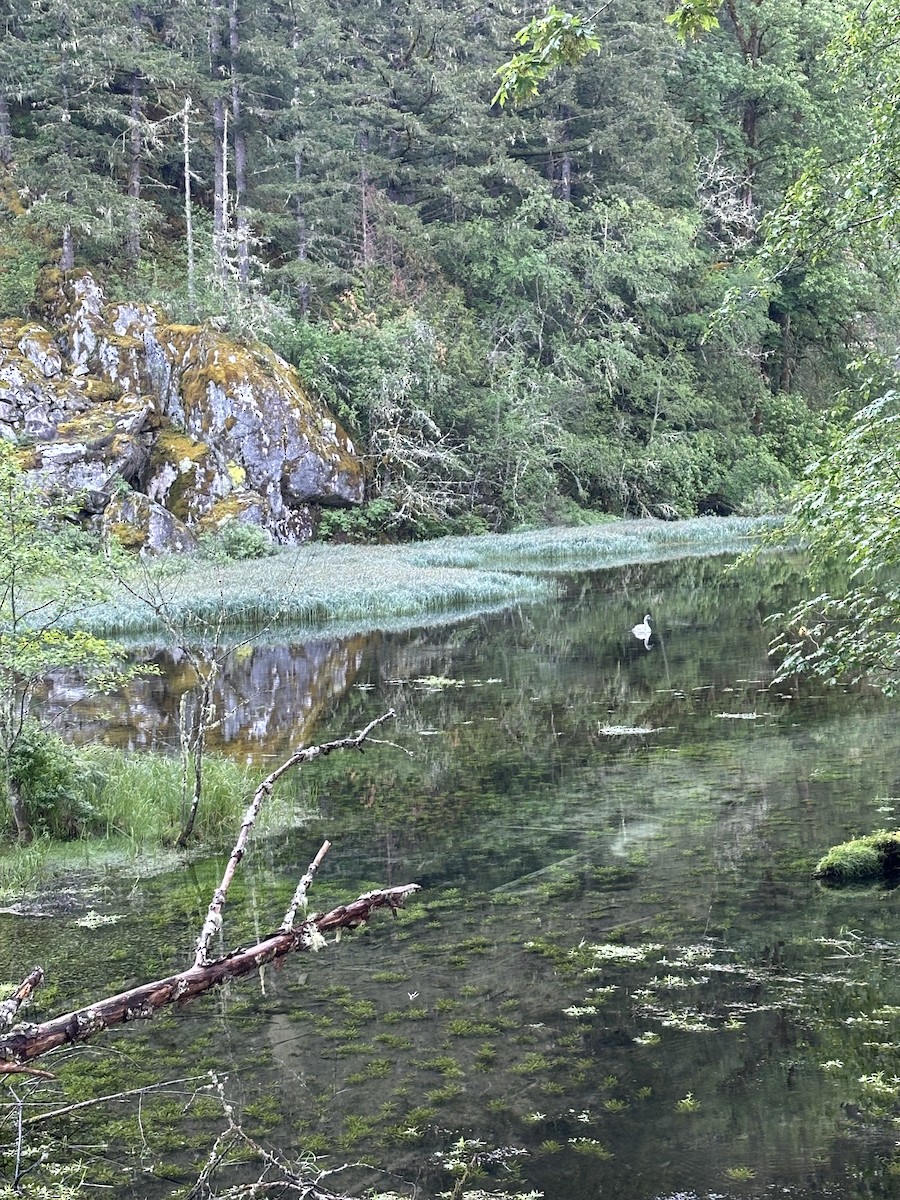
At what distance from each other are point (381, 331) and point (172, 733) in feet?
74.0

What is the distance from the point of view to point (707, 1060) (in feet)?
16.2

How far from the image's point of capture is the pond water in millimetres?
4363

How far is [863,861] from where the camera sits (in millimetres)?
7051

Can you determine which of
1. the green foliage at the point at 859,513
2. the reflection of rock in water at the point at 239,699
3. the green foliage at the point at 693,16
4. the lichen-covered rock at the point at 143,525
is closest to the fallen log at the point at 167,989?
the green foliage at the point at 693,16

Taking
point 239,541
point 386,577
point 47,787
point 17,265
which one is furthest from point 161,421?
point 47,787

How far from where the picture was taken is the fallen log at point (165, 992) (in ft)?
8.95

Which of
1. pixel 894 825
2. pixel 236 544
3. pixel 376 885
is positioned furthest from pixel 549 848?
pixel 236 544

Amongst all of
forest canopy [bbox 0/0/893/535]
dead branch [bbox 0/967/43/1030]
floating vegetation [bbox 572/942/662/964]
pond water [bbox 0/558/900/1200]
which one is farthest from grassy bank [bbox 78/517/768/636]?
dead branch [bbox 0/967/43/1030]

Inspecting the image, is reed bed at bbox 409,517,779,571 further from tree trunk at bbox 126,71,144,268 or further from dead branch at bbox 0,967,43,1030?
dead branch at bbox 0,967,43,1030

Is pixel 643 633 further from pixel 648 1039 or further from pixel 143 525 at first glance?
pixel 648 1039

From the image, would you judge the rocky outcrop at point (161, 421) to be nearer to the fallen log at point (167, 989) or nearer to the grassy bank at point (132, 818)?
the grassy bank at point (132, 818)

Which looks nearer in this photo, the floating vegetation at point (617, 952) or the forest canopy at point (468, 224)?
the floating vegetation at point (617, 952)

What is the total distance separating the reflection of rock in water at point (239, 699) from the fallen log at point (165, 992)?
751 cm

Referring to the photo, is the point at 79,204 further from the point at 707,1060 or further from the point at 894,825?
the point at 707,1060
